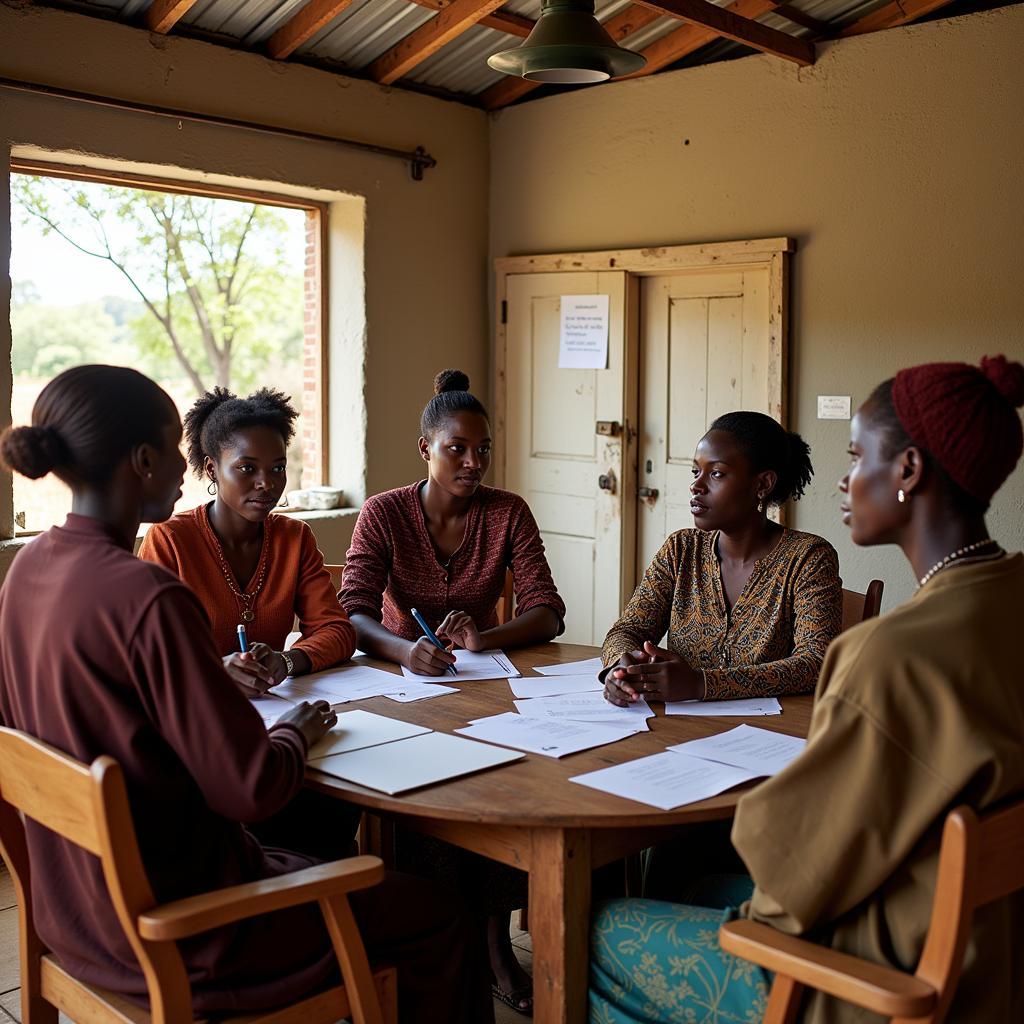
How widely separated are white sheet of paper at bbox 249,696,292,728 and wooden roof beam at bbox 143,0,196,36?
2.75 meters

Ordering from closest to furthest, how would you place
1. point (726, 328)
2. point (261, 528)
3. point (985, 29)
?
point (261, 528) < point (985, 29) < point (726, 328)

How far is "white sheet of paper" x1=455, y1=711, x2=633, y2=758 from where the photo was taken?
6.98 ft

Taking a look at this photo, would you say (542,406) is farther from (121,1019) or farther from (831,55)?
(121,1019)

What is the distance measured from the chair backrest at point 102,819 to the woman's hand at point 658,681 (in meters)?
1.06

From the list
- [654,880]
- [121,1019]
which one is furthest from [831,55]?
[121,1019]

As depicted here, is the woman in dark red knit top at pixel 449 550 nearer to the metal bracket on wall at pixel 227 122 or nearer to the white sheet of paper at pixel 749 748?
the white sheet of paper at pixel 749 748

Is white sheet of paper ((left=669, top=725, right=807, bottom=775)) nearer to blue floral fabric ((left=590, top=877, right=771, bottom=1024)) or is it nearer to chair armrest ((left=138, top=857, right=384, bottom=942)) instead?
blue floral fabric ((left=590, top=877, right=771, bottom=1024))

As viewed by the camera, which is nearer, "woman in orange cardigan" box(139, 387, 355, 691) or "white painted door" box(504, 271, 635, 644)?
"woman in orange cardigan" box(139, 387, 355, 691)

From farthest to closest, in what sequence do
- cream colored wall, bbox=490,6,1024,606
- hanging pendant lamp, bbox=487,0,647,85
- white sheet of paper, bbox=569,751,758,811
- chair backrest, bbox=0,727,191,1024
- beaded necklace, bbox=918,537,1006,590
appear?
cream colored wall, bbox=490,6,1024,606
hanging pendant lamp, bbox=487,0,647,85
white sheet of paper, bbox=569,751,758,811
beaded necklace, bbox=918,537,1006,590
chair backrest, bbox=0,727,191,1024

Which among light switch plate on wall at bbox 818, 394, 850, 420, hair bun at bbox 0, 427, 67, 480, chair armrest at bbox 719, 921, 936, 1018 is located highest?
light switch plate on wall at bbox 818, 394, 850, 420

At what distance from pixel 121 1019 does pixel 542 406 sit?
165 inches

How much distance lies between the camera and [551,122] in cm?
556

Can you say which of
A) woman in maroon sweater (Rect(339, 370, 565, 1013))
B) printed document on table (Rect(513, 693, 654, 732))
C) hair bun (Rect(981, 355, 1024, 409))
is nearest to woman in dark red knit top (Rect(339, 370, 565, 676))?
woman in maroon sweater (Rect(339, 370, 565, 1013))

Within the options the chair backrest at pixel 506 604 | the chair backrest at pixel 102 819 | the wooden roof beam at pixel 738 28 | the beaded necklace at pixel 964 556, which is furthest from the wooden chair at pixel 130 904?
the wooden roof beam at pixel 738 28
